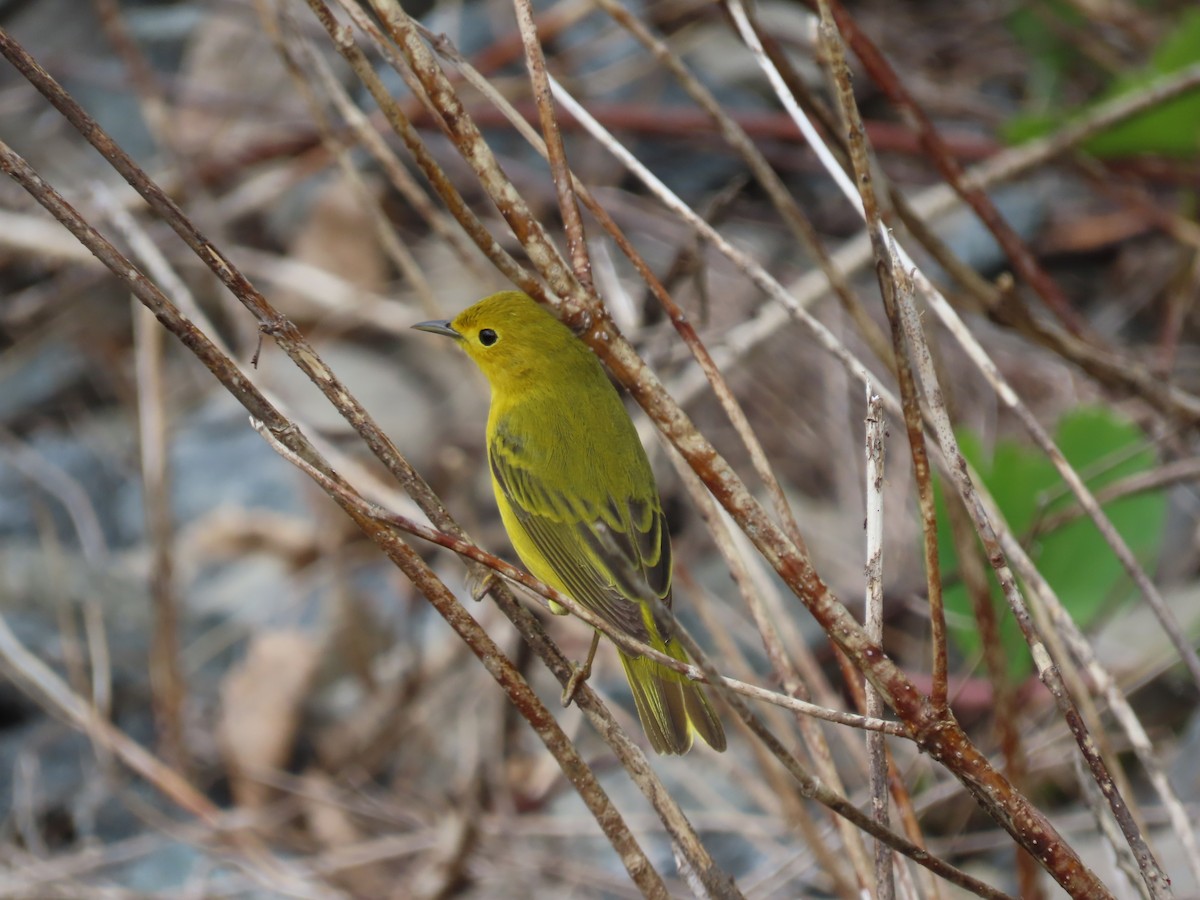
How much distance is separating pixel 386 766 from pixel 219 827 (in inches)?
40.1

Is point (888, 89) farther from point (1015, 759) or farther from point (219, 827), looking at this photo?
point (219, 827)

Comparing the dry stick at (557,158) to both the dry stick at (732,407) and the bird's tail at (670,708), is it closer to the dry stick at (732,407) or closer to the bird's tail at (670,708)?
the dry stick at (732,407)

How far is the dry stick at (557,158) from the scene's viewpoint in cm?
151

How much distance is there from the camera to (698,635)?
14.3 feet

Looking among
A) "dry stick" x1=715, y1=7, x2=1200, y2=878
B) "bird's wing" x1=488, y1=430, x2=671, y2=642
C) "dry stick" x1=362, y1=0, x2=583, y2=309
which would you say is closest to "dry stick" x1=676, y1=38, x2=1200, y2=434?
"dry stick" x1=715, y1=7, x2=1200, y2=878

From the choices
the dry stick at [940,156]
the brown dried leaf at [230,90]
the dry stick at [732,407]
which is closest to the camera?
the dry stick at [732,407]

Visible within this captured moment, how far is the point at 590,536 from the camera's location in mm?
2926

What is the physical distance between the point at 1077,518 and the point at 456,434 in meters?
2.76

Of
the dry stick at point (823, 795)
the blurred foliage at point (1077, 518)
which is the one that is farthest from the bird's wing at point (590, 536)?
the dry stick at point (823, 795)

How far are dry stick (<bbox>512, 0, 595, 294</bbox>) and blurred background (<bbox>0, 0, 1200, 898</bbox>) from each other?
824 mm

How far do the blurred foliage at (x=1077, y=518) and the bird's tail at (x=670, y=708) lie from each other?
0.91 metres

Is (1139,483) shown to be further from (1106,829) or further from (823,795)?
(823,795)

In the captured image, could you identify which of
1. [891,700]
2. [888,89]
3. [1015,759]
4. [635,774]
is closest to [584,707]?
[635,774]

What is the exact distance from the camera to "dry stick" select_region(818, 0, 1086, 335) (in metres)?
2.51
